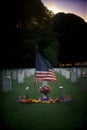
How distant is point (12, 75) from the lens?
459 cm

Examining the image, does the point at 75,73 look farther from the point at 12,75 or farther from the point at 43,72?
the point at 12,75

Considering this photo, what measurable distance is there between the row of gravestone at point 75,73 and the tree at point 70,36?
0.53 feet

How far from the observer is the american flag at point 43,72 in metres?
4.38

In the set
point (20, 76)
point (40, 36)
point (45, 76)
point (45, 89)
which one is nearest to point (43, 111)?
point (45, 89)

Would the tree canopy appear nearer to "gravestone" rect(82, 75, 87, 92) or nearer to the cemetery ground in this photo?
the cemetery ground

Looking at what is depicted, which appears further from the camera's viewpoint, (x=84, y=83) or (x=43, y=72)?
(x=84, y=83)

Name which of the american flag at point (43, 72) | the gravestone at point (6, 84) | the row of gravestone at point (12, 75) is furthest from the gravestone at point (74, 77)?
the gravestone at point (6, 84)

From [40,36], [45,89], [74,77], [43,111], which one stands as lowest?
[43,111]

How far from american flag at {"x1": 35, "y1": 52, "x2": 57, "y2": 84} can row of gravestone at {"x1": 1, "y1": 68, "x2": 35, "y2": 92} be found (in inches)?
4.6

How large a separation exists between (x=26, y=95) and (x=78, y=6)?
175 centimetres

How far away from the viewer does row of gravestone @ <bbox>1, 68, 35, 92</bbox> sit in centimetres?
454

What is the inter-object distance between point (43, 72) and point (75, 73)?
606mm

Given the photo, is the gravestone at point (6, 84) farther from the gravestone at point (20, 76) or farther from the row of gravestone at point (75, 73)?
the row of gravestone at point (75, 73)

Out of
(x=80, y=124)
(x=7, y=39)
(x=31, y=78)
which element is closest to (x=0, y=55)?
(x=7, y=39)
